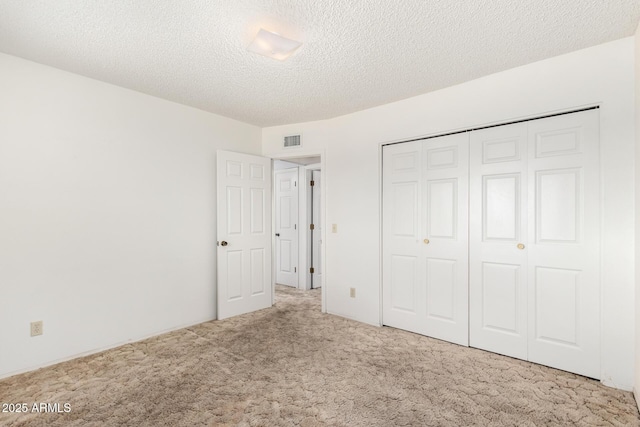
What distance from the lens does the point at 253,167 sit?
418 cm

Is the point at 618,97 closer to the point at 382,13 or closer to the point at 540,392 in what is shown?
the point at 382,13

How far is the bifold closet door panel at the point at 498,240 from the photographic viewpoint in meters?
2.69

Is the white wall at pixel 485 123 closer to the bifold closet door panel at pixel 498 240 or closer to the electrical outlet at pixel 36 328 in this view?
the bifold closet door panel at pixel 498 240

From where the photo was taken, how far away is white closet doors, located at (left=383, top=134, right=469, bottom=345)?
9.98 feet

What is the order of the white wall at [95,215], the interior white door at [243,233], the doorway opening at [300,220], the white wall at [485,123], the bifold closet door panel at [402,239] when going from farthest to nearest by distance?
the doorway opening at [300,220], the interior white door at [243,233], the bifold closet door panel at [402,239], the white wall at [95,215], the white wall at [485,123]

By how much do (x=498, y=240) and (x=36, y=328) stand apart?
3979 mm

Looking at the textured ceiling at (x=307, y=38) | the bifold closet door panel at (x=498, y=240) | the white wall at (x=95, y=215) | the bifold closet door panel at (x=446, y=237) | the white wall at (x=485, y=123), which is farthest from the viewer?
the bifold closet door panel at (x=446, y=237)

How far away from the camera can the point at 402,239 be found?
347cm

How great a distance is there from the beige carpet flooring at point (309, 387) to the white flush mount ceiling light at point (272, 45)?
2.41 meters

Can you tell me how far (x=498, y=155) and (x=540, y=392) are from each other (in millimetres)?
1883

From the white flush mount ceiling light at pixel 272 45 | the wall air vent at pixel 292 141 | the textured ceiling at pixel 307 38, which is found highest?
the textured ceiling at pixel 307 38

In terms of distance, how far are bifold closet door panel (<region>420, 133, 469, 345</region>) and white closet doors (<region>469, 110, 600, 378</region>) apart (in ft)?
0.30

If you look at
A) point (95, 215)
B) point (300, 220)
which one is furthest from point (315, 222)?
point (95, 215)

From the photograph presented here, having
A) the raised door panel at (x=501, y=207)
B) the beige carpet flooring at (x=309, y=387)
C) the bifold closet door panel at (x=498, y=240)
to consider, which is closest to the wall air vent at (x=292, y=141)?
the bifold closet door panel at (x=498, y=240)
